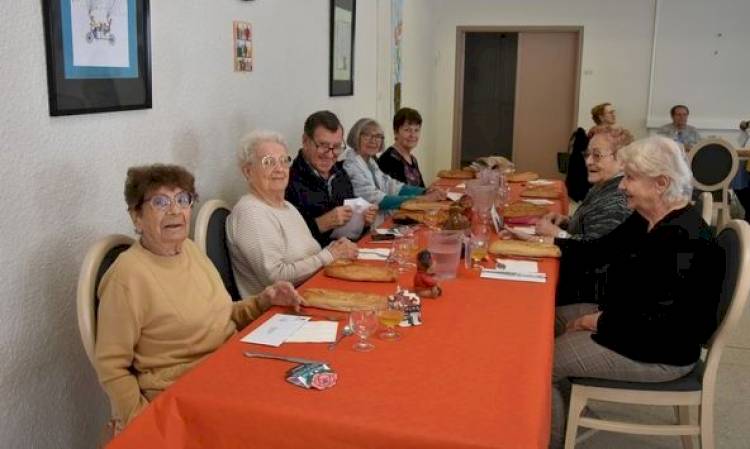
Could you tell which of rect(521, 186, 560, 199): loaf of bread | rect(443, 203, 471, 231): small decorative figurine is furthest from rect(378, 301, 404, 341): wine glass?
rect(521, 186, 560, 199): loaf of bread

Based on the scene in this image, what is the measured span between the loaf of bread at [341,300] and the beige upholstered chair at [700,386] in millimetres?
763

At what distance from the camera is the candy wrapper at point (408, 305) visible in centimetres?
174

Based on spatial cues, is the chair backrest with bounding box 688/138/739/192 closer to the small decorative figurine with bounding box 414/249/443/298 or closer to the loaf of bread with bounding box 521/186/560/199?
the loaf of bread with bounding box 521/186/560/199

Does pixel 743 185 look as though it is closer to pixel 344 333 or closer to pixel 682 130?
pixel 682 130

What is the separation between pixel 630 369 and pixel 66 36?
1.98 meters

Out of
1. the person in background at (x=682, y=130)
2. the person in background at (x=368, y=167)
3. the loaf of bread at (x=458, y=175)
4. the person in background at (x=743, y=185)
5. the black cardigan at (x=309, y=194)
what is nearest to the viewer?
the black cardigan at (x=309, y=194)

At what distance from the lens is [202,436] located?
1315 millimetres

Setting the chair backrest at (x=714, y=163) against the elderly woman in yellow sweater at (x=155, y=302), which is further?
the chair backrest at (x=714, y=163)

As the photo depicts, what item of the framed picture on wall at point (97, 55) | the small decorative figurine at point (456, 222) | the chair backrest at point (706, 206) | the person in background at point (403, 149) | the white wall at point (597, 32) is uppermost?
the white wall at point (597, 32)

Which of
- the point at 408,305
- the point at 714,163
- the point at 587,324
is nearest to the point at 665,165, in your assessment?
the point at 587,324

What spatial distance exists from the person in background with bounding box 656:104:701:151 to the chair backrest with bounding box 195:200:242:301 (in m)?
6.68

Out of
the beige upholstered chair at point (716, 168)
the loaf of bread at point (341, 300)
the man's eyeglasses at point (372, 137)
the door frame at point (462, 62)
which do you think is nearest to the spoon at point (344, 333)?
the loaf of bread at point (341, 300)

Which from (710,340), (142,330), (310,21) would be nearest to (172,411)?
(142,330)

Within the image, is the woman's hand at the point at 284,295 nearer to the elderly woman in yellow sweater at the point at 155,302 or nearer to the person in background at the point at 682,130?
the elderly woman in yellow sweater at the point at 155,302
